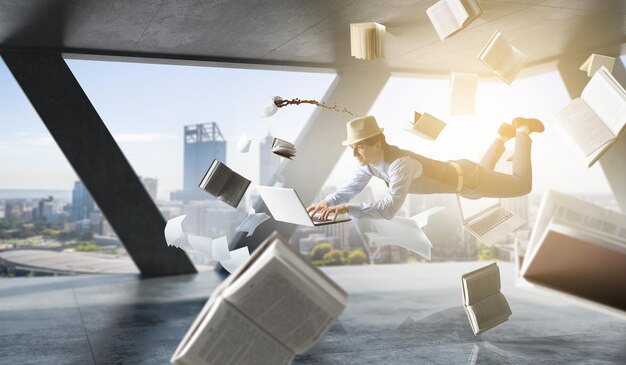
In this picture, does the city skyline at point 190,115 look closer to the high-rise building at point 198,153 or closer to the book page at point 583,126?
the high-rise building at point 198,153

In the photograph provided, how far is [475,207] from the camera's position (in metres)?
3.95

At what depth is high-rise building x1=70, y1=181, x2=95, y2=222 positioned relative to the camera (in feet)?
25.3

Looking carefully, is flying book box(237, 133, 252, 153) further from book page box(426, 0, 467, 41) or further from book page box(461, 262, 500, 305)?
book page box(461, 262, 500, 305)

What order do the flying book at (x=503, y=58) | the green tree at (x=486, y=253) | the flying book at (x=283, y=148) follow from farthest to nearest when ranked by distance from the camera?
the green tree at (x=486, y=253) < the flying book at (x=503, y=58) < the flying book at (x=283, y=148)

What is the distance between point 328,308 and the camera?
6.04 feet

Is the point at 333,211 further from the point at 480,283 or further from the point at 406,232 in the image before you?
the point at 480,283

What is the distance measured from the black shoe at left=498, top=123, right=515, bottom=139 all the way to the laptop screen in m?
0.46

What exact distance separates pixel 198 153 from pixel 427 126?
4558 mm

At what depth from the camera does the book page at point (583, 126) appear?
3242 mm

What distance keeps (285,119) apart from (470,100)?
4227mm

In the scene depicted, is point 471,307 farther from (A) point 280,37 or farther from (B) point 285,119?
(B) point 285,119

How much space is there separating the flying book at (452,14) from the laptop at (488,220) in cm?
108

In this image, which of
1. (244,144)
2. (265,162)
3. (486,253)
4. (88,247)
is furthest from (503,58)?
(486,253)

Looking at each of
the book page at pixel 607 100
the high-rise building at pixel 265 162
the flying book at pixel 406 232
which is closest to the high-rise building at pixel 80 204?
the high-rise building at pixel 265 162
